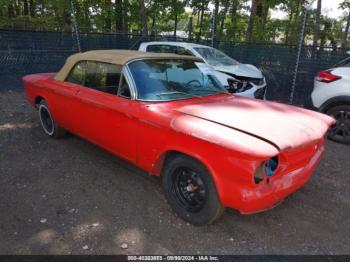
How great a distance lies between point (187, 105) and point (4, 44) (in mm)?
7347

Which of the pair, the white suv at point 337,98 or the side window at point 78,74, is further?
the white suv at point 337,98

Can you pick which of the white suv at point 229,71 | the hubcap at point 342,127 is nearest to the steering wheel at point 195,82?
the white suv at point 229,71

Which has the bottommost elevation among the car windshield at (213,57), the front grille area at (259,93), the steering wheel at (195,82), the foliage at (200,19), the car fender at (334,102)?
the front grille area at (259,93)

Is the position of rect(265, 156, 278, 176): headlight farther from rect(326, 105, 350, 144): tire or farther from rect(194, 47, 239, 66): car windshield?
rect(194, 47, 239, 66): car windshield

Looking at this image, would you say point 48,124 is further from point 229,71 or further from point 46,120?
point 229,71

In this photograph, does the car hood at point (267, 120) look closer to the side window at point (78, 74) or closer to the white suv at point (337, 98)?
the side window at point (78, 74)

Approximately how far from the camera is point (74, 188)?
373 cm

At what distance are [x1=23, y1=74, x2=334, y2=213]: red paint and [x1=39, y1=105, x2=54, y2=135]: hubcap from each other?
4.10 feet

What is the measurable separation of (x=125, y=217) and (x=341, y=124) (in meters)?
4.51

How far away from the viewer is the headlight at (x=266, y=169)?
247 centimetres

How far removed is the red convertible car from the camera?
8.30 ft

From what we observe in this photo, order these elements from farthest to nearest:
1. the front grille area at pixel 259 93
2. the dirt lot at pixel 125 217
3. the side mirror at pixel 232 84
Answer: the front grille area at pixel 259 93, the side mirror at pixel 232 84, the dirt lot at pixel 125 217

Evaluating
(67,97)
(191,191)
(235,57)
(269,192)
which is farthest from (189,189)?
(235,57)

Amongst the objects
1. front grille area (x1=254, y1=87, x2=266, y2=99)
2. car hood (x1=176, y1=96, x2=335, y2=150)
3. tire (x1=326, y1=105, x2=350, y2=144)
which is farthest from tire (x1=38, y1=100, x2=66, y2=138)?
tire (x1=326, y1=105, x2=350, y2=144)
